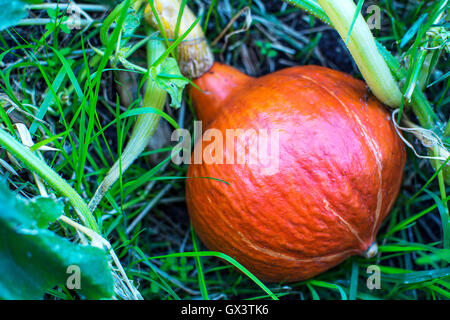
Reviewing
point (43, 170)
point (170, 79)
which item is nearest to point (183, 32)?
point (170, 79)

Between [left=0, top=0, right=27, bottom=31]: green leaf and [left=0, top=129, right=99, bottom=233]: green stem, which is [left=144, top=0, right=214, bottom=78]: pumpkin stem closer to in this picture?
[left=0, top=0, right=27, bottom=31]: green leaf

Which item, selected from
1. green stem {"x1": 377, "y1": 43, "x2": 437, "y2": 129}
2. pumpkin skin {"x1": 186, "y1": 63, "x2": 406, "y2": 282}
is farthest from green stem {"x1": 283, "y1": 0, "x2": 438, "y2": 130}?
pumpkin skin {"x1": 186, "y1": 63, "x2": 406, "y2": 282}

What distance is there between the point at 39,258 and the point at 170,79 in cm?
71

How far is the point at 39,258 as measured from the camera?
3.23ft

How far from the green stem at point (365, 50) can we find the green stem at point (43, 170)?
98cm

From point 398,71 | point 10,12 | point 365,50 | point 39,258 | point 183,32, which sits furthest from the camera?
point 183,32

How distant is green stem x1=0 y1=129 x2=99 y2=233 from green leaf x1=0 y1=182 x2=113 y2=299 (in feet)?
0.46

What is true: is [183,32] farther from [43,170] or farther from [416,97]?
[416,97]

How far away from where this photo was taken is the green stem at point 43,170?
1115 mm

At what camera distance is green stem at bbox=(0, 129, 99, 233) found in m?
1.12

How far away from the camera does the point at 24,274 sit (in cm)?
101

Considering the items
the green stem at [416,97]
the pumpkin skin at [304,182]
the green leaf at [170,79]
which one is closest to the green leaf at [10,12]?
the green leaf at [170,79]
